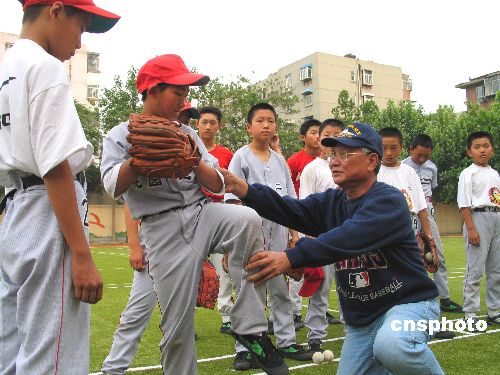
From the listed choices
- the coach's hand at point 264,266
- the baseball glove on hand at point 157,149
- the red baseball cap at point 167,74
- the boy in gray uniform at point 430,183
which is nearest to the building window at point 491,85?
the boy in gray uniform at point 430,183

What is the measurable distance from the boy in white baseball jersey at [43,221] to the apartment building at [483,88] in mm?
52789

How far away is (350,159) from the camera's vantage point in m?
3.67

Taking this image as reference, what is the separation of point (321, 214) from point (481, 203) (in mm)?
3832

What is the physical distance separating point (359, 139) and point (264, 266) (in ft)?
3.87

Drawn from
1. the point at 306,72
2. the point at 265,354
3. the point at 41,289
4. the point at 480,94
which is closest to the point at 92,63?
the point at 306,72

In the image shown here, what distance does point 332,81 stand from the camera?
55.0m

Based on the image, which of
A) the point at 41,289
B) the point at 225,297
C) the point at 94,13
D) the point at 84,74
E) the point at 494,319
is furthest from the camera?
the point at 84,74

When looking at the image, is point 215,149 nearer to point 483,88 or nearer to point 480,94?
point 483,88

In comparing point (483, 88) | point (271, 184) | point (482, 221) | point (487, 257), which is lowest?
point (487, 257)

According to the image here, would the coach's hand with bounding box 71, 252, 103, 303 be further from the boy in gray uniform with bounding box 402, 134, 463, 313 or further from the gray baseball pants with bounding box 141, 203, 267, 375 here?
the boy in gray uniform with bounding box 402, 134, 463, 313

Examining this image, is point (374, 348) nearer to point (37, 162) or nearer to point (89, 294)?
point (89, 294)

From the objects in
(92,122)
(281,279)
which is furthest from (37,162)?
(92,122)

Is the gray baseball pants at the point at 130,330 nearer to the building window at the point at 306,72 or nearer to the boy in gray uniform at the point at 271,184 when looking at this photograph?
the boy in gray uniform at the point at 271,184

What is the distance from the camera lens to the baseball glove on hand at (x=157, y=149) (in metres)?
2.92
